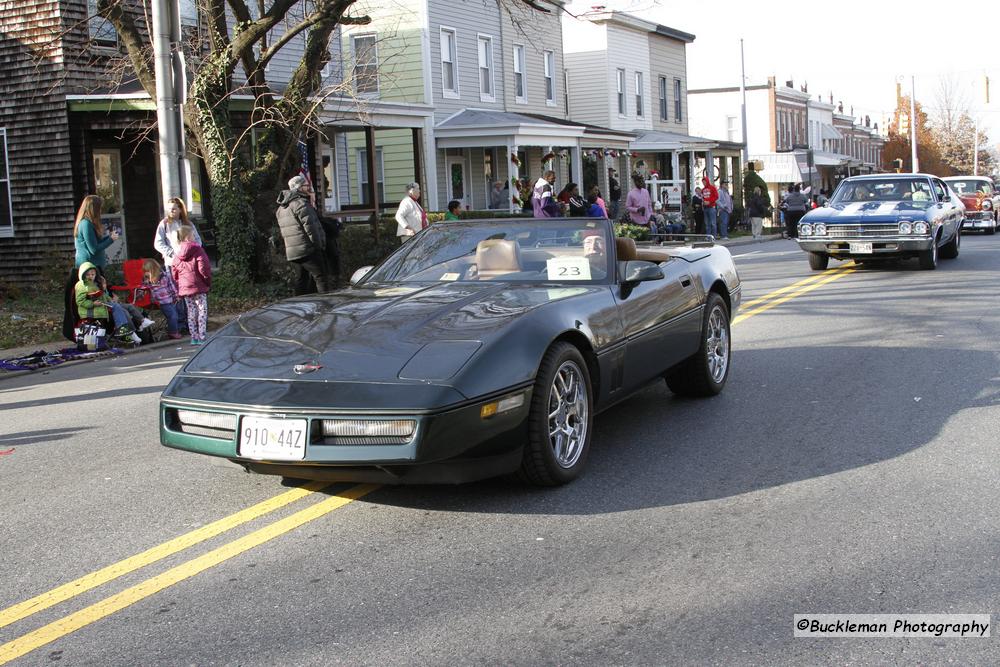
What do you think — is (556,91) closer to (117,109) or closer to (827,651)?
(117,109)

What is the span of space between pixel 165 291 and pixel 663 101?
35339 millimetres

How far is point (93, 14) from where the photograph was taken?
19.0 m

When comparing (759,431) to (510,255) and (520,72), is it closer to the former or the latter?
(510,255)

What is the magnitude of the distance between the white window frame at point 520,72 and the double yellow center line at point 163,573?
30.7m

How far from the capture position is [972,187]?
30.3 metres

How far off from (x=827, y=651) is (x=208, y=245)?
19.5m

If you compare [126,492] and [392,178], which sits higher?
[392,178]

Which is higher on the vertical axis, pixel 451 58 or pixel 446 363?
pixel 451 58

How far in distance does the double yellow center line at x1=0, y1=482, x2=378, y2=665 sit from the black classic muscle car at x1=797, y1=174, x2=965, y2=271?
13.6 m

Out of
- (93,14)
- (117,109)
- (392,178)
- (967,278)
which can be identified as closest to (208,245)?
(117,109)

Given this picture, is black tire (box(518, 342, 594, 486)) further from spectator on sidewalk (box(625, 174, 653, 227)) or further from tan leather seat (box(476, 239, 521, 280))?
spectator on sidewalk (box(625, 174, 653, 227))

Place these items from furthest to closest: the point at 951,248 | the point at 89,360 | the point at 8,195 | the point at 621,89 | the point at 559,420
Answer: the point at 621,89
the point at 8,195
the point at 951,248
the point at 89,360
the point at 559,420

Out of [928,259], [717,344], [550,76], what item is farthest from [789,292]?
[550,76]

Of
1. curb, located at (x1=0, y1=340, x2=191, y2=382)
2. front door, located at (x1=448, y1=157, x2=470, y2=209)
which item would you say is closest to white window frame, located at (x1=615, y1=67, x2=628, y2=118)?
front door, located at (x1=448, y1=157, x2=470, y2=209)
